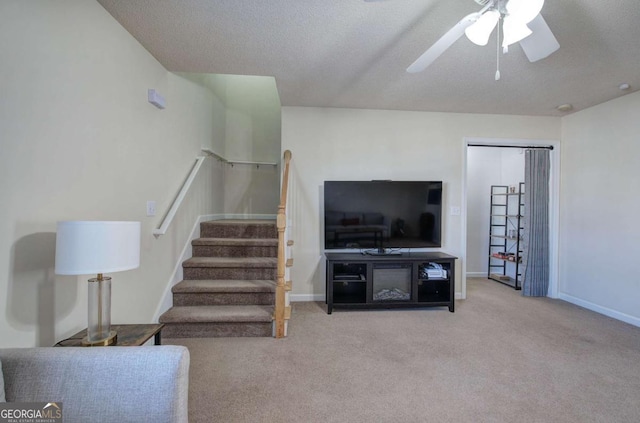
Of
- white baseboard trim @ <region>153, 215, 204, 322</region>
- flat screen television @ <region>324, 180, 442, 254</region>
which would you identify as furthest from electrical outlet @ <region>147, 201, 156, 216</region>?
flat screen television @ <region>324, 180, 442, 254</region>

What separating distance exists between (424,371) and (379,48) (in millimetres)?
2456

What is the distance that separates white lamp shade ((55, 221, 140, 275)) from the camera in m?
1.24

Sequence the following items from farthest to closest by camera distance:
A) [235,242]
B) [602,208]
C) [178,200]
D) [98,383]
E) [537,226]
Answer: [537,226] < [602,208] < [235,242] < [178,200] < [98,383]

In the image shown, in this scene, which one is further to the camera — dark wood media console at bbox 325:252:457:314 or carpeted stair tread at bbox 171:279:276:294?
dark wood media console at bbox 325:252:457:314

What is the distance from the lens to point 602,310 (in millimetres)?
3320

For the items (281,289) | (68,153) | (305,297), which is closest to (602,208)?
(305,297)

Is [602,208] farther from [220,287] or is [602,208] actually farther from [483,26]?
[220,287]

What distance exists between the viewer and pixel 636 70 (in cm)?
257

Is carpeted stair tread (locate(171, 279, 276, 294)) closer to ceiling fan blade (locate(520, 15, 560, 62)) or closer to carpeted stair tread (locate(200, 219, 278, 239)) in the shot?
carpeted stair tread (locate(200, 219, 278, 239))

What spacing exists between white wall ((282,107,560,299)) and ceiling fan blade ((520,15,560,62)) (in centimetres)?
204

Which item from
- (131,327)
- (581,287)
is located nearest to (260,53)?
(131,327)

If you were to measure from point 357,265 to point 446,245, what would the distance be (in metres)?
1.31

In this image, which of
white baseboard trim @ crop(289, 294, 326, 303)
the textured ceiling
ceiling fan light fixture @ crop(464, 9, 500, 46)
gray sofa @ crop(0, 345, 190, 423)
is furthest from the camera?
white baseboard trim @ crop(289, 294, 326, 303)

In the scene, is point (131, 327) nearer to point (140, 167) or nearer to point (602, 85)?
point (140, 167)
